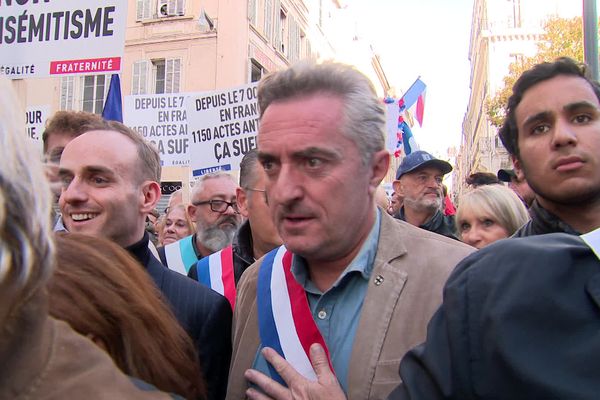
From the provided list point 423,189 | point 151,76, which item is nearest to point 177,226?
point 423,189

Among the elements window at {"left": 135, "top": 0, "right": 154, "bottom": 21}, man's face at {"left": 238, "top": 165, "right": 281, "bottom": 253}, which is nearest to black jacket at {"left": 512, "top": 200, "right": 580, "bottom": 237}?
man's face at {"left": 238, "top": 165, "right": 281, "bottom": 253}

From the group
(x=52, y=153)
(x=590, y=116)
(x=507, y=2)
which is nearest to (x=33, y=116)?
(x=52, y=153)

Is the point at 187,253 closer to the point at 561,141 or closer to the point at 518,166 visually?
the point at 518,166

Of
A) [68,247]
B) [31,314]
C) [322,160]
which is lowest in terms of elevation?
[31,314]

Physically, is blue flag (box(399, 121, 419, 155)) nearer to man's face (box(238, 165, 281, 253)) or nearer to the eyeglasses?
the eyeglasses

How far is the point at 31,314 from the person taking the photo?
2.69ft

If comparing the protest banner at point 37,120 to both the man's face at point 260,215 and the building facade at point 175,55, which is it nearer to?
the man's face at point 260,215

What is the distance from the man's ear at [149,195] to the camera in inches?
105

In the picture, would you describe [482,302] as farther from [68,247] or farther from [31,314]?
[68,247]

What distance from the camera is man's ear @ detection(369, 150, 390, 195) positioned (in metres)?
2.05

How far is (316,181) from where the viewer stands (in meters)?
1.92

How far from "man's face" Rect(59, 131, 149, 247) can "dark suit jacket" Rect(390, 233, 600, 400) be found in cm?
165

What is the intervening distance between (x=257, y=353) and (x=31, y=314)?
123 cm

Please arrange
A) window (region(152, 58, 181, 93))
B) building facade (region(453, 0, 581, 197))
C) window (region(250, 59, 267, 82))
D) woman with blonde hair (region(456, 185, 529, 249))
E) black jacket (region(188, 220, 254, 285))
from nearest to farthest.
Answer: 1. black jacket (region(188, 220, 254, 285))
2. woman with blonde hair (region(456, 185, 529, 249))
3. window (region(152, 58, 181, 93))
4. window (region(250, 59, 267, 82))
5. building facade (region(453, 0, 581, 197))
